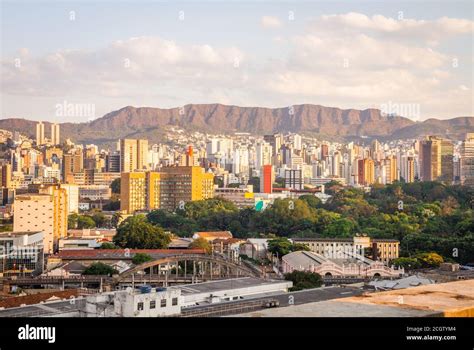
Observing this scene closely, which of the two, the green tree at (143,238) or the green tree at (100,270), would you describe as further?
the green tree at (143,238)

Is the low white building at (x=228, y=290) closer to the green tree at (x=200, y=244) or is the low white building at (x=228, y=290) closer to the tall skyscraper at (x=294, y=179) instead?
the green tree at (x=200, y=244)

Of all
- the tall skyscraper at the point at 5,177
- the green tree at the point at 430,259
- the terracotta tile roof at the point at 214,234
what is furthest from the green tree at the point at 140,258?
the tall skyscraper at the point at 5,177

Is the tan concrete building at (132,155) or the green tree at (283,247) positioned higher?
the tan concrete building at (132,155)

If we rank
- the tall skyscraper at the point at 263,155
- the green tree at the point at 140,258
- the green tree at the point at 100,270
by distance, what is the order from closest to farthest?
the green tree at the point at 100,270 → the green tree at the point at 140,258 → the tall skyscraper at the point at 263,155

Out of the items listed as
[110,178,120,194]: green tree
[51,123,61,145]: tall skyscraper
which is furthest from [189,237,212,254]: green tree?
[51,123,61,145]: tall skyscraper

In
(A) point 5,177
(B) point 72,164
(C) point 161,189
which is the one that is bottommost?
(C) point 161,189

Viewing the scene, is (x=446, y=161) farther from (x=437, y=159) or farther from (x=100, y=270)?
(x=100, y=270)

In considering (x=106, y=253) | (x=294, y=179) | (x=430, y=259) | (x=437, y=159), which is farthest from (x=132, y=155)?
(x=430, y=259)

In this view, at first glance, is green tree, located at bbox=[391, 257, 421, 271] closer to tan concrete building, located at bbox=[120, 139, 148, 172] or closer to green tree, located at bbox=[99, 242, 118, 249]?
green tree, located at bbox=[99, 242, 118, 249]
